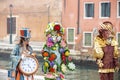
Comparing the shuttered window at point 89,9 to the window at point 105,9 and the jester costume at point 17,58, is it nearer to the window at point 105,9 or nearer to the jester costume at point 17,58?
the window at point 105,9

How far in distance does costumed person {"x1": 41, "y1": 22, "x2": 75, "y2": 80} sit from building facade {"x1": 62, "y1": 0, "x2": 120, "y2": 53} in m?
10.0

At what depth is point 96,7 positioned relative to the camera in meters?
15.3

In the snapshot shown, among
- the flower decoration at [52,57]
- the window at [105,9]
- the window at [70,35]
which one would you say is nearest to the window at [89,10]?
the window at [105,9]

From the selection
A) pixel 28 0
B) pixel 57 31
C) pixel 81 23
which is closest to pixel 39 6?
pixel 28 0

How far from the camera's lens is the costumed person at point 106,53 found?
482 cm

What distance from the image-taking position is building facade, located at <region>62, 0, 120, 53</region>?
1503cm

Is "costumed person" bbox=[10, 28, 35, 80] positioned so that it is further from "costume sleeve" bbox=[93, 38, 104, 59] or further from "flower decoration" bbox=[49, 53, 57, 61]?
"costume sleeve" bbox=[93, 38, 104, 59]

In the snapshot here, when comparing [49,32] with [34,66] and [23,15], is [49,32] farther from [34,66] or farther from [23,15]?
[23,15]

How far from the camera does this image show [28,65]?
185 inches

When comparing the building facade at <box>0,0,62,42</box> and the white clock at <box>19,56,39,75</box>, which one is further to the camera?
the building facade at <box>0,0,62,42</box>

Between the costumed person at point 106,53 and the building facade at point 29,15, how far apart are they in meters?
10.8

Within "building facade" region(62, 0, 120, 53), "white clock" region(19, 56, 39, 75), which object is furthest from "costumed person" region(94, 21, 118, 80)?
"building facade" region(62, 0, 120, 53)

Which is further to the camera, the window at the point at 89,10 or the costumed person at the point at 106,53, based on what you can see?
the window at the point at 89,10

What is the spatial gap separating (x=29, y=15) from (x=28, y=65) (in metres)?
12.4
